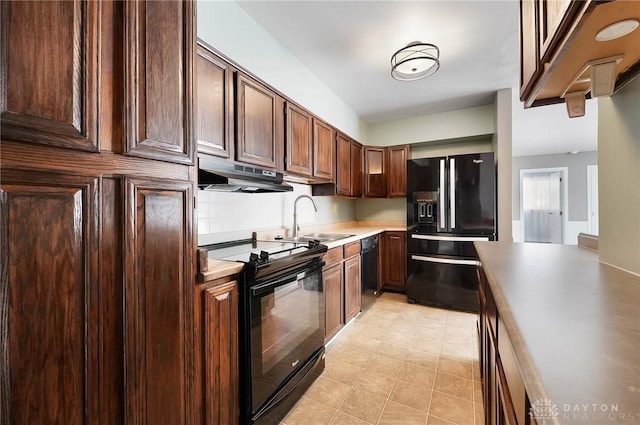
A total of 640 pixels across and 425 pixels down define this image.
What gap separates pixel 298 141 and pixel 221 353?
1.72 metres

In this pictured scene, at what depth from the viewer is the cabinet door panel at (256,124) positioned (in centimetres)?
176

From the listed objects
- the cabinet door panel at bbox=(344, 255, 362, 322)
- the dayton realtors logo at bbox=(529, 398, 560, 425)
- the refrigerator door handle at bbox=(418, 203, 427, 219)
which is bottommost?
the cabinet door panel at bbox=(344, 255, 362, 322)

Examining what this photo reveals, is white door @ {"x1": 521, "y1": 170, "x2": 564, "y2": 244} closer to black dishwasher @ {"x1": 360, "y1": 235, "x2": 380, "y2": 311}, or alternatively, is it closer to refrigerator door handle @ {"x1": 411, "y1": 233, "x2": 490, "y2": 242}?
refrigerator door handle @ {"x1": 411, "y1": 233, "x2": 490, "y2": 242}

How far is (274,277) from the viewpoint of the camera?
1.55 meters

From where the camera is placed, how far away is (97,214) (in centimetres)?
84

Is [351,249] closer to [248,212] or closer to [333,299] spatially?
[333,299]

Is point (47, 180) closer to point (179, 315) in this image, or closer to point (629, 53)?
point (179, 315)

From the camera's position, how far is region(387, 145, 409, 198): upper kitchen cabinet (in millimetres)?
3963

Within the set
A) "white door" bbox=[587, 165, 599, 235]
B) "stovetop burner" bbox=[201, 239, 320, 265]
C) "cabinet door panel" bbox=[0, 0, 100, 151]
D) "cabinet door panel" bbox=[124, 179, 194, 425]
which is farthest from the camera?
"white door" bbox=[587, 165, 599, 235]

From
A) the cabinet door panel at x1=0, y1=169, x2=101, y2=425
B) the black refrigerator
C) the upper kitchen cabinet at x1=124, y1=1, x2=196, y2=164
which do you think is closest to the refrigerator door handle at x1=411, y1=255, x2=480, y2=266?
the black refrigerator

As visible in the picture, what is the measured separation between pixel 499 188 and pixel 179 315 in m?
3.57

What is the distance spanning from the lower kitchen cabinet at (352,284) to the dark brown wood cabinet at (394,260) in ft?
A: 3.12

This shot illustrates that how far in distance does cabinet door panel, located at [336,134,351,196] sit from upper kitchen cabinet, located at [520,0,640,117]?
202cm

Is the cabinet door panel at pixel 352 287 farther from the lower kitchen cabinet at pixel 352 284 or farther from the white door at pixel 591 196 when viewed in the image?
the white door at pixel 591 196
